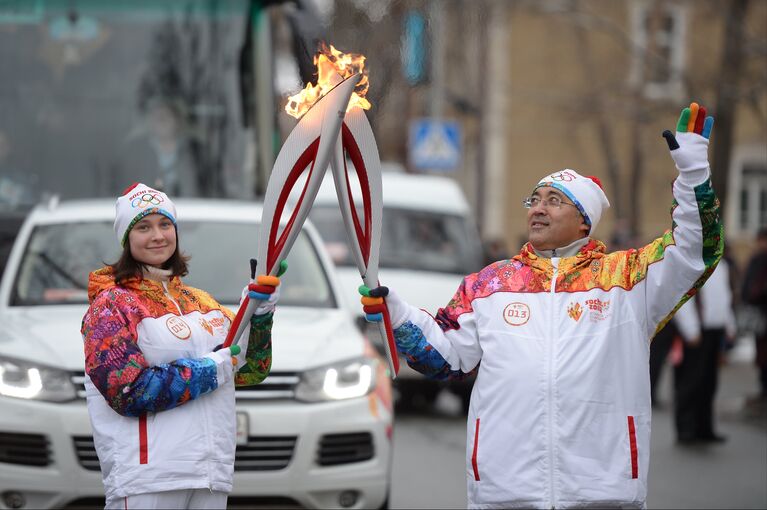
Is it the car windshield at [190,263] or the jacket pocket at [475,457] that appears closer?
the jacket pocket at [475,457]

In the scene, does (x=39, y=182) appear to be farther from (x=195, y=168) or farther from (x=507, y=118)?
(x=507, y=118)

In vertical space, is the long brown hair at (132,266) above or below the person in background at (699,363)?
above

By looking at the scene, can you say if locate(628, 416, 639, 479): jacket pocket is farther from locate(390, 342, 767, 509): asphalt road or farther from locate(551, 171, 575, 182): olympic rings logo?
locate(390, 342, 767, 509): asphalt road

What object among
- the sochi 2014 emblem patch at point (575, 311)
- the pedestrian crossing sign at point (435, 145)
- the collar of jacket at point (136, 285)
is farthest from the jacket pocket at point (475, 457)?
the pedestrian crossing sign at point (435, 145)

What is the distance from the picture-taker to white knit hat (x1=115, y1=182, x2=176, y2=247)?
4262 millimetres

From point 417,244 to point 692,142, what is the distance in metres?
9.02

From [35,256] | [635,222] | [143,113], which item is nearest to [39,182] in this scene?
[143,113]

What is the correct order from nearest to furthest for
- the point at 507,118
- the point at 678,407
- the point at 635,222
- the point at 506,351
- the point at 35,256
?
the point at 506,351
the point at 35,256
the point at 678,407
the point at 635,222
the point at 507,118

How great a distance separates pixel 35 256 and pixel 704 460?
4.91 meters

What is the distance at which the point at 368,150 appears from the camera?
168 inches

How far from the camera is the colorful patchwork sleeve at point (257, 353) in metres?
4.26

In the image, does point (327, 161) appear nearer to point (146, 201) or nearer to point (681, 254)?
point (146, 201)

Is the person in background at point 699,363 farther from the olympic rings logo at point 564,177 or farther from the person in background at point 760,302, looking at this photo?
the olympic rings logo at point 564,177

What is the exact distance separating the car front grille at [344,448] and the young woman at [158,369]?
1.87 meters
